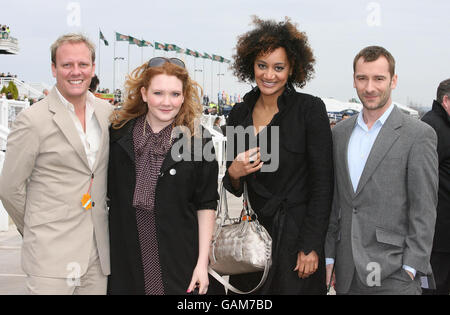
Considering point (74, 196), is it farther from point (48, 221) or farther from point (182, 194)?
point (182, 194)

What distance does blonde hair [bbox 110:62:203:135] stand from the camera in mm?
2898

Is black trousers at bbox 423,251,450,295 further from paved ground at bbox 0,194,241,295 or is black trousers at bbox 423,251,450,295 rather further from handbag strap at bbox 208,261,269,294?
paved ground at bbox 0,194,241,295

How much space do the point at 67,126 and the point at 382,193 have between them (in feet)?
5.93

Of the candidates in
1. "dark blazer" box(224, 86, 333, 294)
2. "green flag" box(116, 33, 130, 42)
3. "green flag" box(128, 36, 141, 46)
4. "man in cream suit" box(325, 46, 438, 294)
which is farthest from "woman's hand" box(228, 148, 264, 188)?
"green flag" box(128, 36, 141, 46)

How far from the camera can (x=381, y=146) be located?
288 centimetres

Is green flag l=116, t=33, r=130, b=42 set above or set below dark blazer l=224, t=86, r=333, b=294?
above

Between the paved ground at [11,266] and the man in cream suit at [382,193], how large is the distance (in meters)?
3.78

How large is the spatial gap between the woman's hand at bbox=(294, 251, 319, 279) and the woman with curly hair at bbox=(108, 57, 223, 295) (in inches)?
21.9

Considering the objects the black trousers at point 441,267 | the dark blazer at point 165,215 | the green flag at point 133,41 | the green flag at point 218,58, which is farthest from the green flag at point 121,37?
the dark blazer at point 165,215

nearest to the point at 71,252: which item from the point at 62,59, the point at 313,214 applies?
the point at 62,59

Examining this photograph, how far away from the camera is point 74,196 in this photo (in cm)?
283

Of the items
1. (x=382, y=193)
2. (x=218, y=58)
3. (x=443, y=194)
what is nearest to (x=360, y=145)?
(x=382, y=193)

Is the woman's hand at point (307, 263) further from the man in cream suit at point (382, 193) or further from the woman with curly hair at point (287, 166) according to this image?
the man in cream suit at point (382, 193)

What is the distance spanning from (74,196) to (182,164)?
2.05 feet
